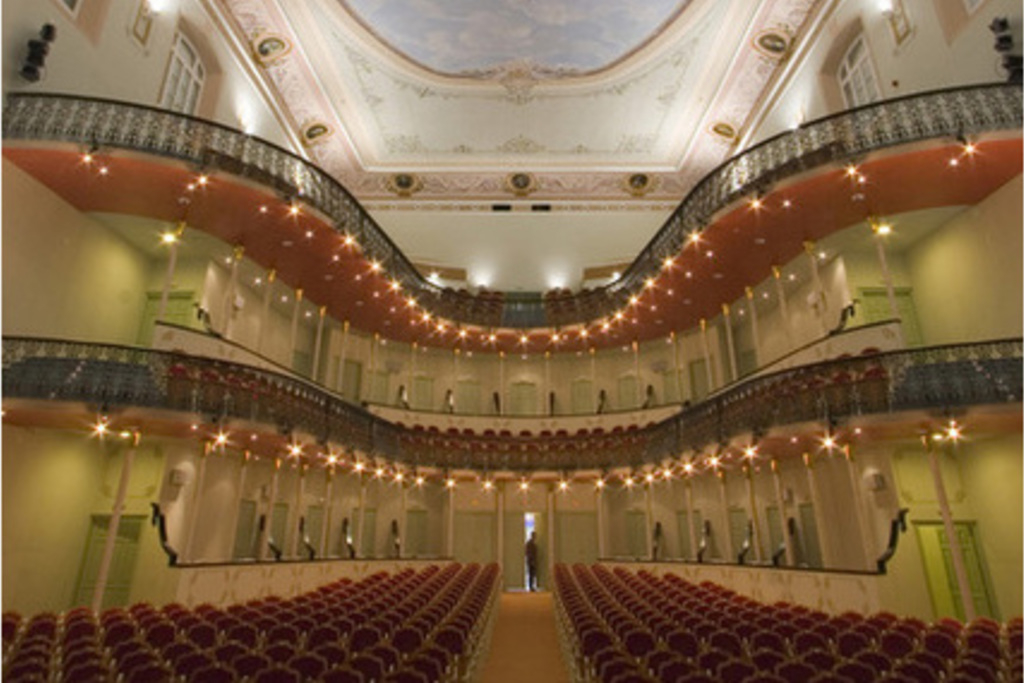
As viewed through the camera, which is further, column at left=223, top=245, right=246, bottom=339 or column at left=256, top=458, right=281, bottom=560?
column at left=223, top=245, right=246, bottom=339

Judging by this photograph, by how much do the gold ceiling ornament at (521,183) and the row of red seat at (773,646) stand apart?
18043 millimetres

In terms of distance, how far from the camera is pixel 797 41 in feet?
55.0

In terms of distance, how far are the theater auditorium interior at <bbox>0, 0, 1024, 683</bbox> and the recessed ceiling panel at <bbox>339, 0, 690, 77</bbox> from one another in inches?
5.0

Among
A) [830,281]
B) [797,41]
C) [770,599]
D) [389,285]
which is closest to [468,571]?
[770,599]

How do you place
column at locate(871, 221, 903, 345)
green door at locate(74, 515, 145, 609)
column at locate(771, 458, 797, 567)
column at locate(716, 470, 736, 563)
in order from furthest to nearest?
column at locate(716, 470, 736, 563), column at locate(771, 458, 797, 567), green door at locate(74, 515, 145, 609), column at locate(871, 221, 903, 345)

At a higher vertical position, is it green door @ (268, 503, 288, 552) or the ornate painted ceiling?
the ornate painted ceiling

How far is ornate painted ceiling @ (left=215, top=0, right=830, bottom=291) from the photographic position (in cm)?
1800

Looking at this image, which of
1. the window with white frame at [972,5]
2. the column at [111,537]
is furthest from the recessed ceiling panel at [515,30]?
A: the column at [111,537]

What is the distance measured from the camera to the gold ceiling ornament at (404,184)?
23.8m

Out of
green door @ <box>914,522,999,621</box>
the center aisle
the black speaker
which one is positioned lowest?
the center aisle

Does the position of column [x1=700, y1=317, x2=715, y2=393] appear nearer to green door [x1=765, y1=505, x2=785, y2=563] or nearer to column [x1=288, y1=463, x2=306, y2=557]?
green door [x1=765, y1=505, x2=785, y2=563]

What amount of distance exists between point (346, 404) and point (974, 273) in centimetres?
1397

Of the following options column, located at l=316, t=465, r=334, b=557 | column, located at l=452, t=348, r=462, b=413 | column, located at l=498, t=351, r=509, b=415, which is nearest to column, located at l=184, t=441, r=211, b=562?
column, located at l=316, t=465, r=334, b=557

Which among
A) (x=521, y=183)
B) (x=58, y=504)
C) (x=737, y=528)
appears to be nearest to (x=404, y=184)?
(x=521, y=183)
